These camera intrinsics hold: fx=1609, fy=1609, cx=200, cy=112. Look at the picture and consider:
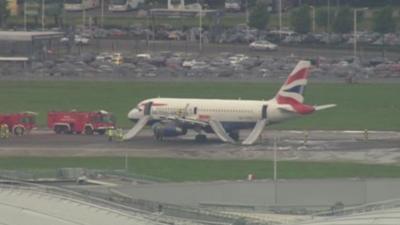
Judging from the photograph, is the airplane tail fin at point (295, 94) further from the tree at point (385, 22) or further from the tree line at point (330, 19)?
the tree line at point (330, 19)

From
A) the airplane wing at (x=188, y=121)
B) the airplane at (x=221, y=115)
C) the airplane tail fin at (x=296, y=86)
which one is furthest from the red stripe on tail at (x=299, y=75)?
the airplane wing at (x=188, y=121)

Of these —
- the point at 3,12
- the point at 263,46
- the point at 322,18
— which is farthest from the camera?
the point at 3,12

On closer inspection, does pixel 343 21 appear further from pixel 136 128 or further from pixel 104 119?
pixel 136 128

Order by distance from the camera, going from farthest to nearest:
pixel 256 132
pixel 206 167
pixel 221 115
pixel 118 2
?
pixel 118 2 → pixel 221 115 → pixel 256 132 → pixel 206 167

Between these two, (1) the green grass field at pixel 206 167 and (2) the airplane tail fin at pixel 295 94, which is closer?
(1) the green grass field at pixel 206 167

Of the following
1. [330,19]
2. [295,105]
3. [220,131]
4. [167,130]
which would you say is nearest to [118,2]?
[330,19]

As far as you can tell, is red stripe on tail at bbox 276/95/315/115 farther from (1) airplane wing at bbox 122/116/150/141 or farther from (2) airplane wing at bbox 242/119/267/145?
(1) airplane wing at bbox 122/116/150/141

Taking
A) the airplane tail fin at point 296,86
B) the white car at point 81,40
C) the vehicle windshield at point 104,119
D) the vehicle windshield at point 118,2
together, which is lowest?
the vehicle windshield at point 104,119
